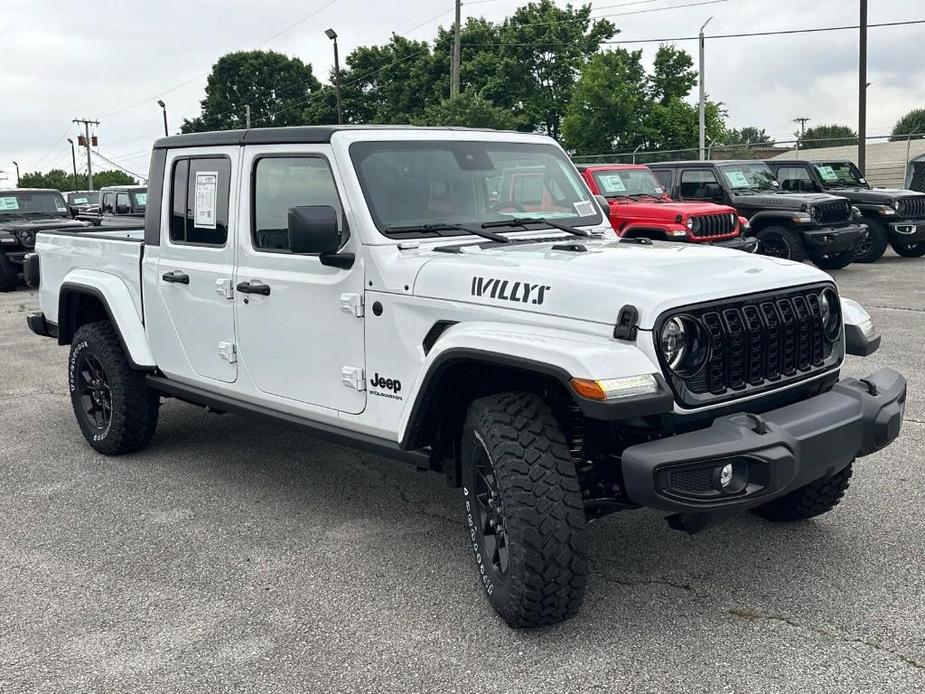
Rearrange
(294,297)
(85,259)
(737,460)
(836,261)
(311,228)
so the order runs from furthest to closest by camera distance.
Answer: (836,261) → (85,259) → (294,297) → (311,228) → (737,460)

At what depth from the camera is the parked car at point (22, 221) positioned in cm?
1526

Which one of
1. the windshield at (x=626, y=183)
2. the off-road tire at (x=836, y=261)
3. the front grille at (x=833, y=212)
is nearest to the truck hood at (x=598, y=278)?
the windshield at (x=626, y=183)

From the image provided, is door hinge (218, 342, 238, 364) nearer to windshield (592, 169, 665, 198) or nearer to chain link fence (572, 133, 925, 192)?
windshield (592, 169, 665, 198)

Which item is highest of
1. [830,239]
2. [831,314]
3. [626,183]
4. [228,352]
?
[626,183]

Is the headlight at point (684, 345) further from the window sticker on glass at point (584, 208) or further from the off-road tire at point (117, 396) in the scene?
the off-road tire at point (117, 396)

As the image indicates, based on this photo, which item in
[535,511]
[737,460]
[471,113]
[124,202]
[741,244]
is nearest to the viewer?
[737,460]

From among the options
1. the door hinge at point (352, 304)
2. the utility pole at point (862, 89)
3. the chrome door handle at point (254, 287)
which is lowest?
the door hinge at point (352, 304)

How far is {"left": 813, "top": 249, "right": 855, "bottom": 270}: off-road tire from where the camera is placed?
46.8 ft

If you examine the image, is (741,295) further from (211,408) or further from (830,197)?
(830,197)

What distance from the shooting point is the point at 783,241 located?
537 inches

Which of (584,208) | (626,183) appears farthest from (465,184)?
(626,183)

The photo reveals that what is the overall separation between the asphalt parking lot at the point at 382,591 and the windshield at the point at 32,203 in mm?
12358

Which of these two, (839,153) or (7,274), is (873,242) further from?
(839,153)

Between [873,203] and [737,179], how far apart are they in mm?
2824
